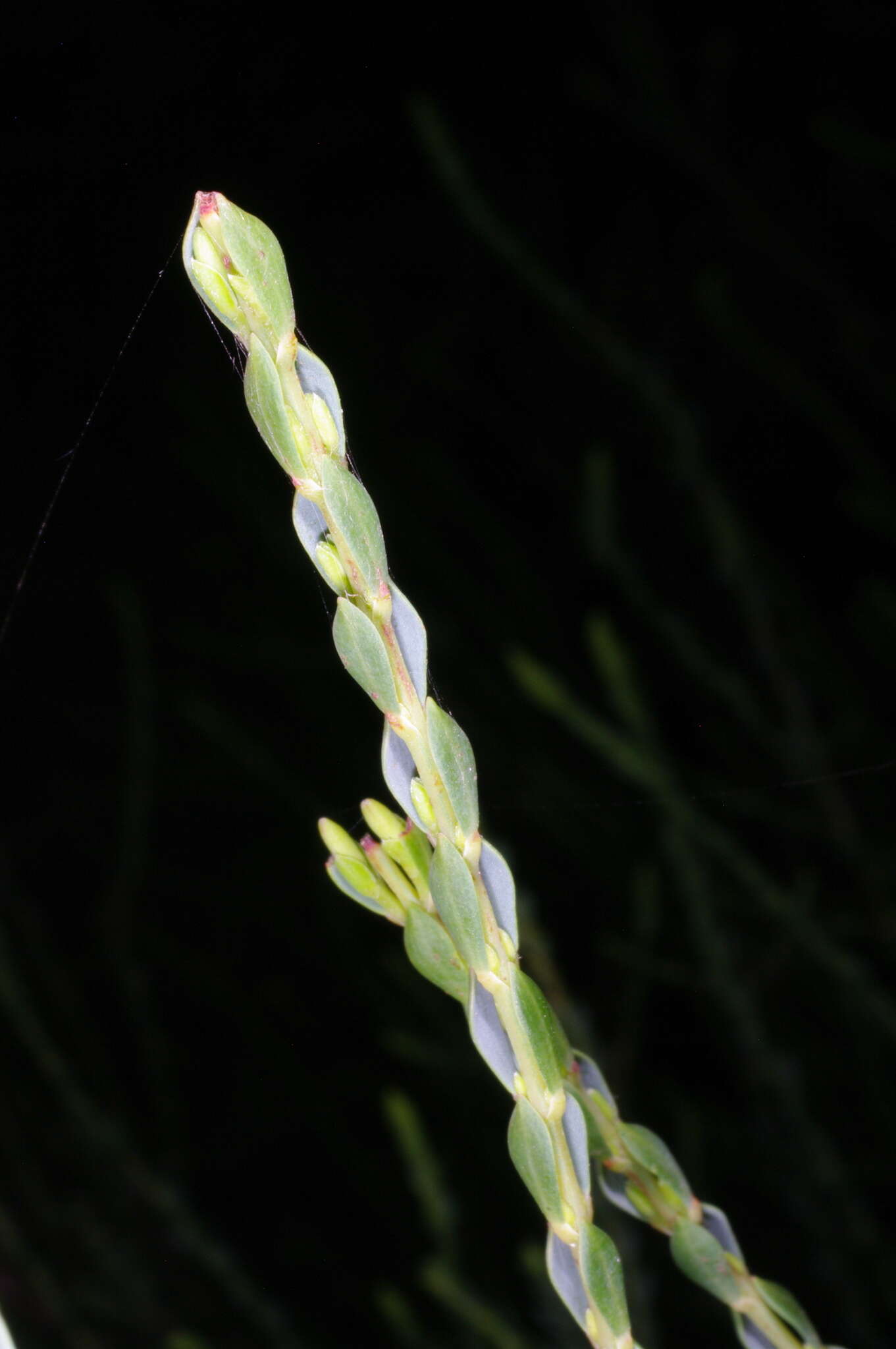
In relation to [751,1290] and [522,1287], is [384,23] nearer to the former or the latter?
[751,1290]

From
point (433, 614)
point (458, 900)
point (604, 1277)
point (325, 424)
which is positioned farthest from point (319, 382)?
point (433, 614)

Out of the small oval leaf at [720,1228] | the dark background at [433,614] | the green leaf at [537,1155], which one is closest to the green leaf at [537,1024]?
the green leaf at [537,1155]

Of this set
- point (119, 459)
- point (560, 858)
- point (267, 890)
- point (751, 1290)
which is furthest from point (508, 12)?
point (751, 1290)

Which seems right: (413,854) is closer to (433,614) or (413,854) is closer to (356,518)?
(356,518)

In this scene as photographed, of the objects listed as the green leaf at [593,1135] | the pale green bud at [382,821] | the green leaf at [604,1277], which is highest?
the pale green bud at [382,821]

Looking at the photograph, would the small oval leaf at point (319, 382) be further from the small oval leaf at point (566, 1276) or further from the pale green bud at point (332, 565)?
the small oval leaf at point (566, 1276)

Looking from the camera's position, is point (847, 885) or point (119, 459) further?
point (119, 459)
